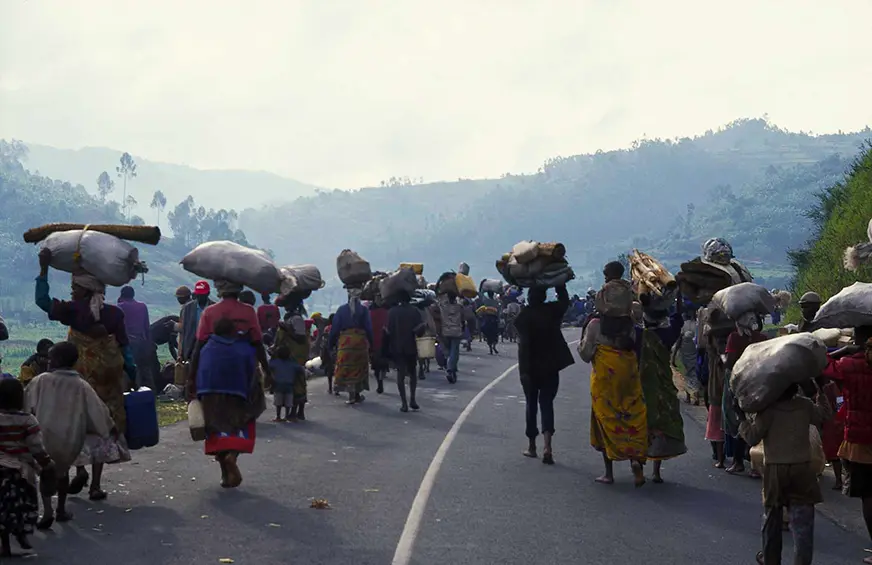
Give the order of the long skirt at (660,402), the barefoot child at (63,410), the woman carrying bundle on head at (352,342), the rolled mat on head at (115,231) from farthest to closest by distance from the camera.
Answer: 1. the woman carrying bundle on head at (352,342)
2. the long skirt at (660,402)
3. the rolled mat on head at (115,231)
4. the barefoot child at (63,410)

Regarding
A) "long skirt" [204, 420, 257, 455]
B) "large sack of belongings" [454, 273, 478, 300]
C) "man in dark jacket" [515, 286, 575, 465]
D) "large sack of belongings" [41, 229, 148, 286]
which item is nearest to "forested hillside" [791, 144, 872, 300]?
"large sack of belongings" [454, 273, 478, 300]

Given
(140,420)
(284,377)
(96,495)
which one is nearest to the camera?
(96,495)

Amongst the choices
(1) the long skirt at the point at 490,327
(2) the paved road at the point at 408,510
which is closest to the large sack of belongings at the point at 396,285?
(2) the paved road at the point at 408,510

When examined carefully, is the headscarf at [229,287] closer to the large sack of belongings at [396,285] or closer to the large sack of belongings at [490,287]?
the large sack of belongings at [396,285]

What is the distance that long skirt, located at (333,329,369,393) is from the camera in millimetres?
20250

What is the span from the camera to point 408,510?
10070 millimetres

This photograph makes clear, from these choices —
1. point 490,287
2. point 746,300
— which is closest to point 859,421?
point 746,300

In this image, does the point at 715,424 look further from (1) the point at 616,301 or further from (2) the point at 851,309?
(2) the point at 851,309

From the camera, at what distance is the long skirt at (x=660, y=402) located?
40.1 ft

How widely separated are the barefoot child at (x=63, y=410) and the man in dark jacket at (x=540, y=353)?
5.58 meters

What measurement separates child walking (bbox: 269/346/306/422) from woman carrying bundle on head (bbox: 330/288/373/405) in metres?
2.23

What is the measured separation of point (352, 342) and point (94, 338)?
9.69 metres

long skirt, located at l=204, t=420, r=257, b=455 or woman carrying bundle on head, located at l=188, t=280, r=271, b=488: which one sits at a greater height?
woman carrying bundle on head, located at l=188, t=280, r=271, b=488

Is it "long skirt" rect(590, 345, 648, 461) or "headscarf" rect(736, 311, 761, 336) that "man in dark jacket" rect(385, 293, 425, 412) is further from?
"headscarf" rect(736, 311, 761, 336)
